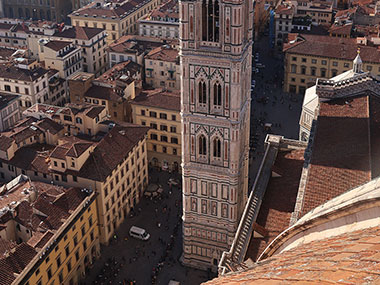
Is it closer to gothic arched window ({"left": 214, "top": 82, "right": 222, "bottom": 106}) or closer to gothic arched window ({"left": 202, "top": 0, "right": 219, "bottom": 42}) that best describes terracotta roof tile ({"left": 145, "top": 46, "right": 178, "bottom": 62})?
gothic arched window ({"left": 214, "top": 82, "right": 222, "bottom": 106})

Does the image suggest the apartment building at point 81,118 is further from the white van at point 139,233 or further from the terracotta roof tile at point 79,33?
the terracotta roof tile at point 79,33

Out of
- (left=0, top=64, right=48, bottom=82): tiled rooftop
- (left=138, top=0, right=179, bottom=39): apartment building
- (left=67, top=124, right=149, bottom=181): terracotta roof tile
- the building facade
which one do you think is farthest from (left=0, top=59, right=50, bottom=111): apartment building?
the building facade

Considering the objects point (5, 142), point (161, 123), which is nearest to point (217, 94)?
point (161, 123)

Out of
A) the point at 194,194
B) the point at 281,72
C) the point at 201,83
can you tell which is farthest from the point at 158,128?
the point at 281,72

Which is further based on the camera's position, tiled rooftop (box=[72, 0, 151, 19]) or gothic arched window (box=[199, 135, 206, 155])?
tiled rooftop (box=[72, 0, 151, 19])

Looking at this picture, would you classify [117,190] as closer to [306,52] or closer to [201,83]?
[201,83]

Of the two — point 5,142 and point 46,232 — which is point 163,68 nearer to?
point 5,142
